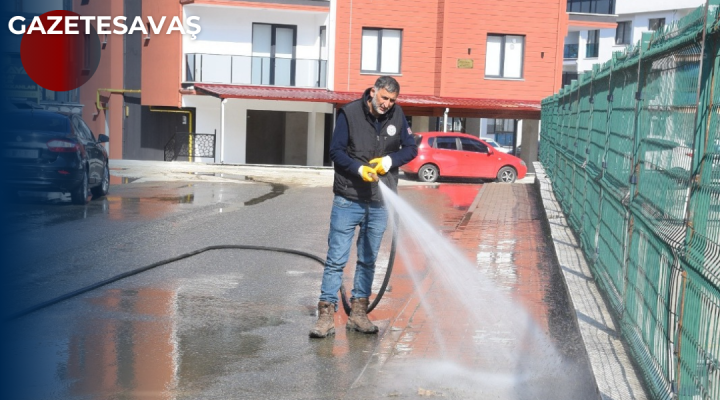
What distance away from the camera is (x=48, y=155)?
15.5 m

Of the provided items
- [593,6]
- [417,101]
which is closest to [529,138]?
[417,101]

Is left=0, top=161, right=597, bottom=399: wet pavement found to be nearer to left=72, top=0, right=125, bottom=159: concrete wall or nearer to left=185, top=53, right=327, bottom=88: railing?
left=185, top=53, right=327, bottom=88: railing

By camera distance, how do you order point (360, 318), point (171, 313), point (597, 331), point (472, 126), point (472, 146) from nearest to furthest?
point (597, 331) < point (360, 318) < point (171, 313) < point (472, 146) < point (472, 126)

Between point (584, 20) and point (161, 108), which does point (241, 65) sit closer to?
point (161, 108)

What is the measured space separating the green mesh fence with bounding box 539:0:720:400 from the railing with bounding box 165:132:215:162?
1211 inches

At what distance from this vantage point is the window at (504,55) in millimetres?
38812

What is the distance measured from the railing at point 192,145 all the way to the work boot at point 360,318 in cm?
3174

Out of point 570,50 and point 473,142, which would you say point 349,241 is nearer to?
point 473,142

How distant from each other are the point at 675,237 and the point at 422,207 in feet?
43.8

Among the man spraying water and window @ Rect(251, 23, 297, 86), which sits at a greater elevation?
window @ Rect(251, 23, 297, 86)

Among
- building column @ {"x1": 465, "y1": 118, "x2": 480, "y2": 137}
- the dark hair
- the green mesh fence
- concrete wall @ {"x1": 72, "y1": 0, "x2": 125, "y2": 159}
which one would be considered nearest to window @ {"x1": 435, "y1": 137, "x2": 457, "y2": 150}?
building column @ {"x1": 465, "y1": 118, "x2": 480, "y2": 137}

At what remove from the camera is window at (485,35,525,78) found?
3881 centimetres

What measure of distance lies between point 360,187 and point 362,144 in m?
0.33

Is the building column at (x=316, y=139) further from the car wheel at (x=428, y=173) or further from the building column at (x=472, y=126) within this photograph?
the car wheel at (x=428, y=173)
